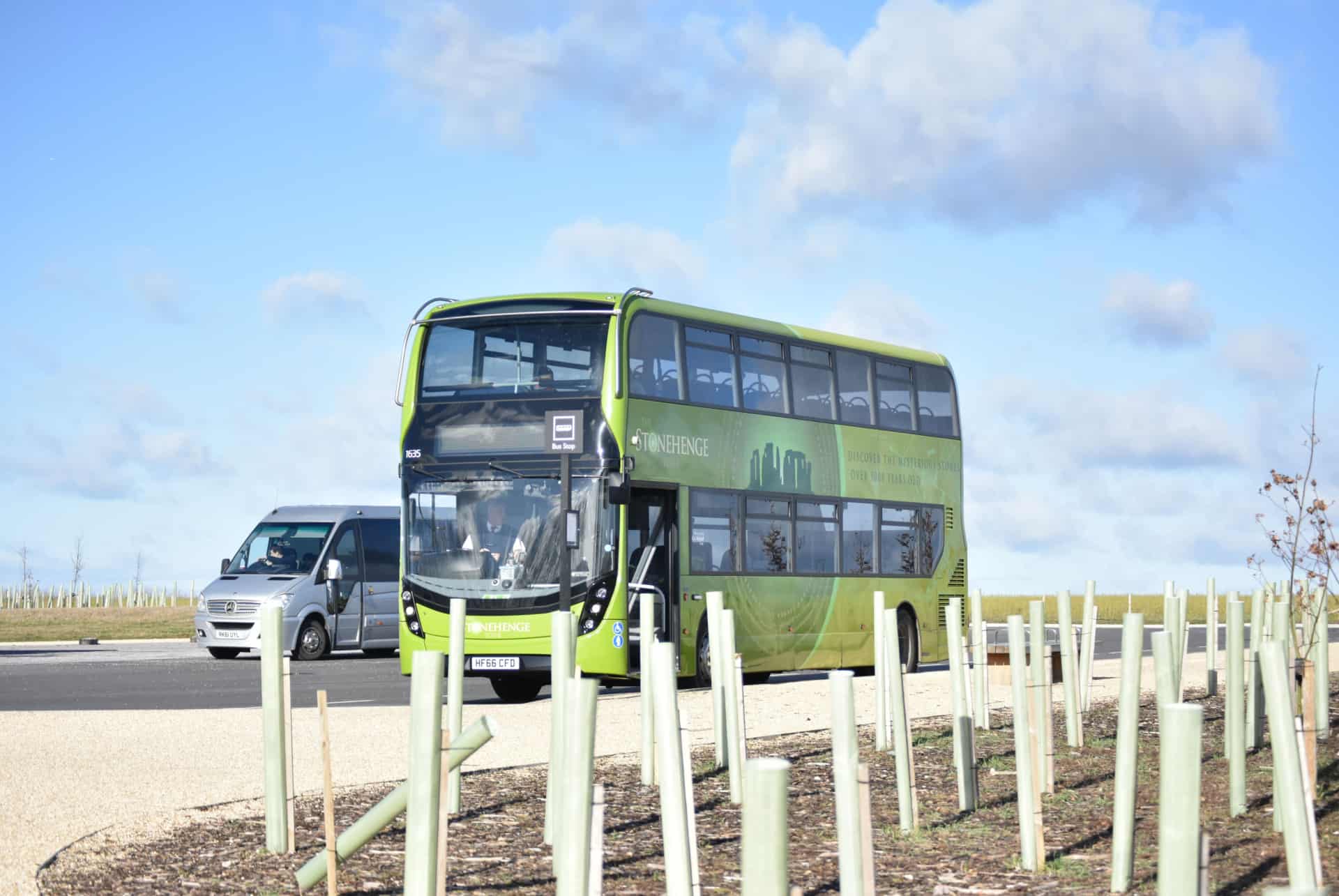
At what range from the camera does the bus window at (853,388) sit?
73.0ft

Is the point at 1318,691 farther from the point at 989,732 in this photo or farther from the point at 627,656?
the point at 627,656

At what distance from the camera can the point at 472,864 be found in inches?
294

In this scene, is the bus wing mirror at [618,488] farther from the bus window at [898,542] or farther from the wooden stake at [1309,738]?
the wooden stake at [1309,738]

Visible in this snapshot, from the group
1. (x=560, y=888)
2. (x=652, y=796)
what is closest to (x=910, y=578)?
(x=652, y=796)

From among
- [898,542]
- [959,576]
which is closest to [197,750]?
[898,542]

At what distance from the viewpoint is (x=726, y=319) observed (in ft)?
67.2

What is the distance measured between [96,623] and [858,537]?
36.6 meters

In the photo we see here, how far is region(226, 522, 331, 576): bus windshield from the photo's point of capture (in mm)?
30031

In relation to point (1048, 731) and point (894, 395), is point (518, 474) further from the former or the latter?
point (1048, 731)

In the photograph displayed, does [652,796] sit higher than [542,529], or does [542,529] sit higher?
[542,529]

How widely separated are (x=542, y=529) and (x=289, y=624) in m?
12.1

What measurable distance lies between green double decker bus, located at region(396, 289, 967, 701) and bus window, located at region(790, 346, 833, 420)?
0.03 metres

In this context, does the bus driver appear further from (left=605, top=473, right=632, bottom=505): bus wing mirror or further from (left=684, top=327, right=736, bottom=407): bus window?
(left=684, top=327, right=736, bottom=407): bus window

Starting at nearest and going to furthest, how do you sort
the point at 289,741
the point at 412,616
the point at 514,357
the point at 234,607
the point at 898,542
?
1. the point at 289,741
2. the point at 514,357
3. the point at 412,616
4. the point at 898,542
5. the point at 234,607
